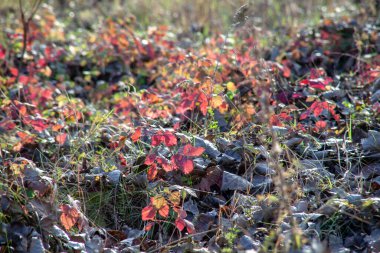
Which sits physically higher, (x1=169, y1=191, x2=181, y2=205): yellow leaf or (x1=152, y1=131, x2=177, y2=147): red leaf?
(x1=152, y1=131, x2=177, y2=147): red leaf

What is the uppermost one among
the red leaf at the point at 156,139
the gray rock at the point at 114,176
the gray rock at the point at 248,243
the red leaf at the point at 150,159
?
the red leaf at the point at 156,139

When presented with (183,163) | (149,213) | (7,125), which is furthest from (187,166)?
(7,125)

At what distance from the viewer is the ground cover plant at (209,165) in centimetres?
232

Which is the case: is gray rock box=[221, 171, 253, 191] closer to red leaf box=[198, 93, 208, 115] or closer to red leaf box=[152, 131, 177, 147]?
red leaf box=[152, 131, 177, 147]

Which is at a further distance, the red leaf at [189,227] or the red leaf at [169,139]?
the red leaf at [169,139]

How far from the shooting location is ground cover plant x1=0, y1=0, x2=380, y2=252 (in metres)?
2.32

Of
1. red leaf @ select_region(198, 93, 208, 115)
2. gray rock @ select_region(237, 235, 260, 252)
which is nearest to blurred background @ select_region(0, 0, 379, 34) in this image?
red leaf @ select_region(198, 93, 208, 115)

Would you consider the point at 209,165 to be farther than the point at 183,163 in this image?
Yes

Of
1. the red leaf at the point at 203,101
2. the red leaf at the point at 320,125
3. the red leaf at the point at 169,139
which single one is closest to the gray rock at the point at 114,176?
the red leaf at the point at 169,139

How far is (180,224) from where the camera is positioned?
2.41 metres

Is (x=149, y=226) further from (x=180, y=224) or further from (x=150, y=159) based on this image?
(x=150, y=159)

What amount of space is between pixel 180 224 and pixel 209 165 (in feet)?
1.57

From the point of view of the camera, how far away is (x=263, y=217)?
2475 mm

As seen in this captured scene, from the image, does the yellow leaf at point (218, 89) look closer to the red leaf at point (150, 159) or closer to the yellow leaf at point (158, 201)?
the red leaf at point (150, 159)
